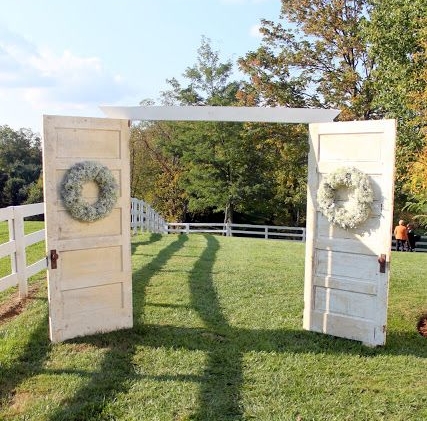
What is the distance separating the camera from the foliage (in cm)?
4016

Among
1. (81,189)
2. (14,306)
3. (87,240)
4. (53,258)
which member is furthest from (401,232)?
(53,258)

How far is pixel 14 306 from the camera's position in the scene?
246 inches

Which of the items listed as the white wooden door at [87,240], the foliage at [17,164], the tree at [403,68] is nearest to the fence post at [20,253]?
the white wooden door at [87,240]

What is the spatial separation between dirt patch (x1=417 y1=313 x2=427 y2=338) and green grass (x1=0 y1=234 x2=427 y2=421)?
0.24 feet

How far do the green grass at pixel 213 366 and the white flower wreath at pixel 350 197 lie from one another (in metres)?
1.33

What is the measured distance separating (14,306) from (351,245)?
4.37 m

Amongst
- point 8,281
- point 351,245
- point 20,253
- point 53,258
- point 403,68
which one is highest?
point 403,68

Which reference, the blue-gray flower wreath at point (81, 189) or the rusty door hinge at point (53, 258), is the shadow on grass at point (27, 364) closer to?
the rusty door hinge at point (53, 258)

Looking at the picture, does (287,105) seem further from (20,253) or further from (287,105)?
(20,253)

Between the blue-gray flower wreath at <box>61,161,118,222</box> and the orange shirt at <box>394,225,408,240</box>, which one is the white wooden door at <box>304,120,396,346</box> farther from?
the orange shirt at <box>394,225,408,240</box>

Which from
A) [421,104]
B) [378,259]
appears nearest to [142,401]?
[378,259]

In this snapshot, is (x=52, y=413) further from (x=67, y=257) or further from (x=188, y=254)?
(x=188, y=254)

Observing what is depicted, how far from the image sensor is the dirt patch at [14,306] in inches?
231

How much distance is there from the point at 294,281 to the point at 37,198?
32798 mm
